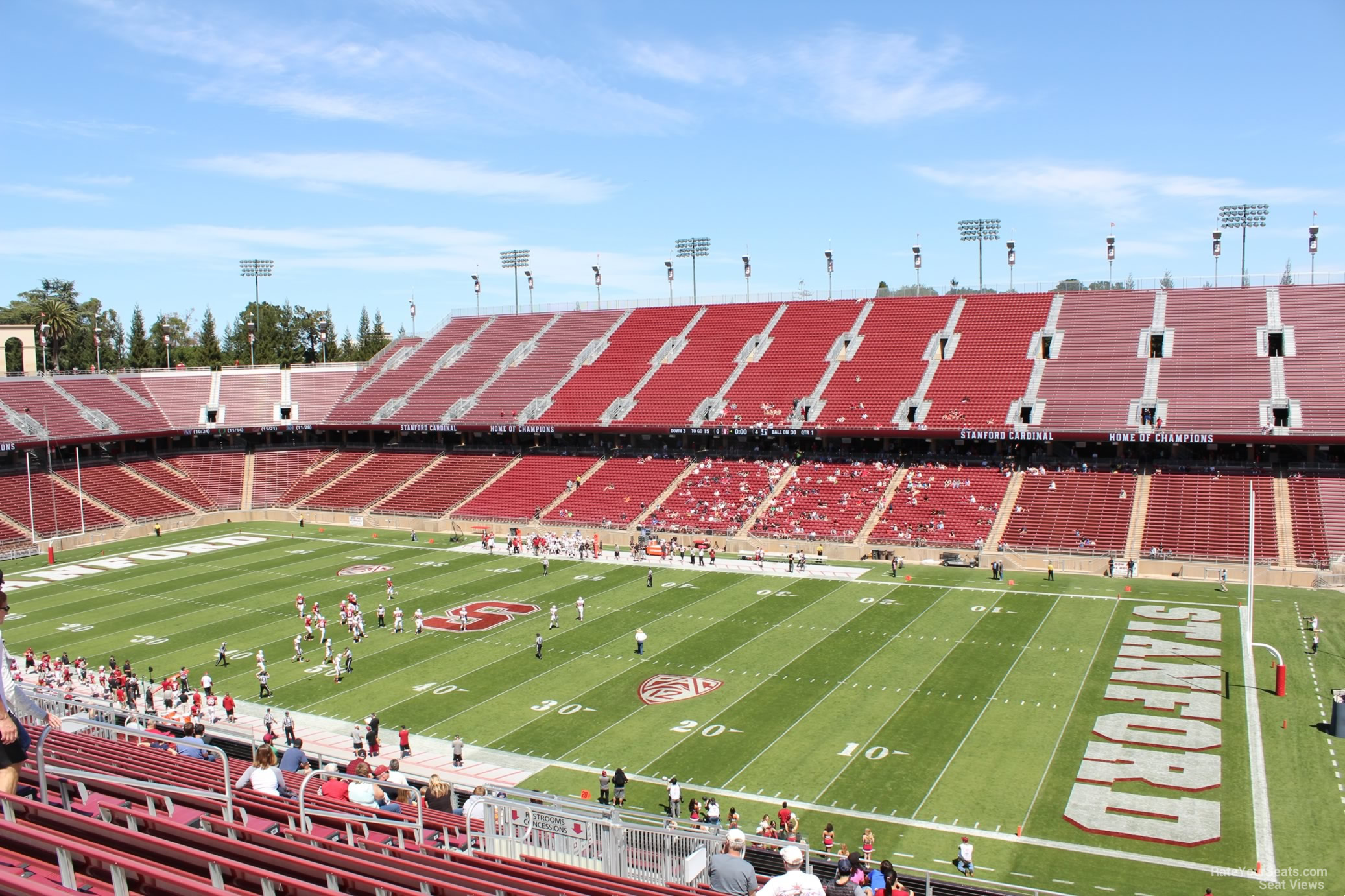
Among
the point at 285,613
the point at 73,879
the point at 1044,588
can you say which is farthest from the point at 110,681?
the point at 1044,588

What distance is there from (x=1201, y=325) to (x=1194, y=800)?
1771 inches

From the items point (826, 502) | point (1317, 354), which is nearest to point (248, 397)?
point (826, 502)

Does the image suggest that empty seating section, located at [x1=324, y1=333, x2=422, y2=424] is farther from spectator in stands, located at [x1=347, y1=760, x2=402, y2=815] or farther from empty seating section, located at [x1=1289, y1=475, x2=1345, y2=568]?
spectator in stands, located at [x1=347, y1=760, x2=402, y2=815]

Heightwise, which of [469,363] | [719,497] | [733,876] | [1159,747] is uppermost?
[469,363]

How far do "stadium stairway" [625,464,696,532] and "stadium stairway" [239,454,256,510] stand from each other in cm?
3075

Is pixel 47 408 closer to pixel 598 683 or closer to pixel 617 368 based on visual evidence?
pixel 617 368

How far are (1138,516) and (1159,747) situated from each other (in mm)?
26117

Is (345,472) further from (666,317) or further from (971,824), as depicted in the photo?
(971,824)

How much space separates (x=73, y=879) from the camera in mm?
6453

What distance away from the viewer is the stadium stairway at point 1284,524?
148 feet

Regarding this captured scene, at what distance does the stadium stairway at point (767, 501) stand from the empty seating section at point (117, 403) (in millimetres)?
46301

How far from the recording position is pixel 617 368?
76.1 meters

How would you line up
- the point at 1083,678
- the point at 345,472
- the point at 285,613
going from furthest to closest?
1. the point at 345,472
2. the point at 285,613
3. the point at 1083,678

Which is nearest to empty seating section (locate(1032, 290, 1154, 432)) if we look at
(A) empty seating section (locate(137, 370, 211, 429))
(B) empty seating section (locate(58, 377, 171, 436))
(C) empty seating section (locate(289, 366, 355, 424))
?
(C) empty seating section (locate(289, 366, 355, 424))
